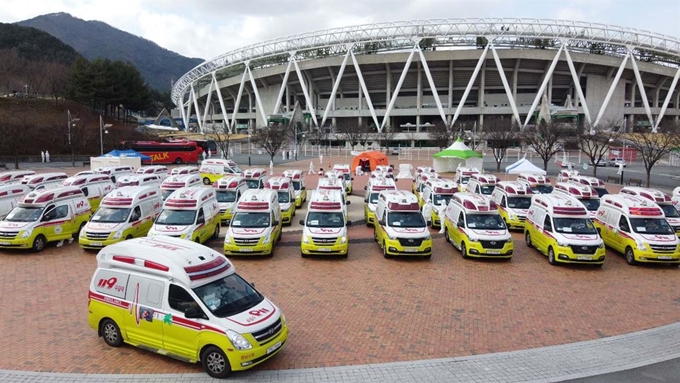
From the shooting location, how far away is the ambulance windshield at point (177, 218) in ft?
50.6

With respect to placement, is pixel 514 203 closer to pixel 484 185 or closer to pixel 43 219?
pixel 484 185

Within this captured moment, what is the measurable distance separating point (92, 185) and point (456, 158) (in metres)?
33.6

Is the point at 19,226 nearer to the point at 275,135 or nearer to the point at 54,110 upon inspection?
the point at 275,135

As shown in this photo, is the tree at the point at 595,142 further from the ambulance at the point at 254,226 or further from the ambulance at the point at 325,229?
the ambulance at the point at 254,226

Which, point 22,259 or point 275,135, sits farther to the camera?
point 275,135

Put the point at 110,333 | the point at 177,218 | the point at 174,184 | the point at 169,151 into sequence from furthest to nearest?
the point at 169,151
the point at 174,184
the point at 177,218
the point at 110,333

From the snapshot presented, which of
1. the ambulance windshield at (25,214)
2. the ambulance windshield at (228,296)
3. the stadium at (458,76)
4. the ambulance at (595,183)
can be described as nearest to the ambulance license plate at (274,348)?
the ambulance windshield at (228,296)

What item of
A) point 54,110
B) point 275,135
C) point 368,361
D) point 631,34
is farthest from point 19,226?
point 631,34

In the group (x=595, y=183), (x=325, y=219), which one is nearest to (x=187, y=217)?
(x=325, y=219)

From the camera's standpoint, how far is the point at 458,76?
301ft

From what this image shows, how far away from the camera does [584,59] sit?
83438mm

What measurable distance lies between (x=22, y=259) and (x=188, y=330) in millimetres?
10783

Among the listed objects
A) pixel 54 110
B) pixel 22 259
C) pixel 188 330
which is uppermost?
pixel 54 110

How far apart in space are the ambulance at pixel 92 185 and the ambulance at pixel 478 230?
54.6 feet
